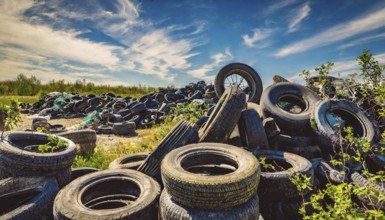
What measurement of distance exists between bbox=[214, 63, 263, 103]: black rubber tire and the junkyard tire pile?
3.43 metres

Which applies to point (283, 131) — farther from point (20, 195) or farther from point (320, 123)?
point (20, 195)

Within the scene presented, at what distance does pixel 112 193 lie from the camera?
138 inches

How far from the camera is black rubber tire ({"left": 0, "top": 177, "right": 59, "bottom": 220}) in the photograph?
9.97 ft

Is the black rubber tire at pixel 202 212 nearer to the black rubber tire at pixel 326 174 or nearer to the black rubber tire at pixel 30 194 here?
the black rubber tire at pixel 30 194

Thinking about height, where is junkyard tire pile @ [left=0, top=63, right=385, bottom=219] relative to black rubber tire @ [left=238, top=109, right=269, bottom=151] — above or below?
below

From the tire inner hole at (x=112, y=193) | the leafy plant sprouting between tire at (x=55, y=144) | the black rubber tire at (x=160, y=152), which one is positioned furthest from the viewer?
the leafy plant sprouting between tire at (x=55, y=144)

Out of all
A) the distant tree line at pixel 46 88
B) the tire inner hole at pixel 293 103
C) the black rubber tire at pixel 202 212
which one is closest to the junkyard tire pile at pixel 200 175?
the black rubber tire at pixel 202 212

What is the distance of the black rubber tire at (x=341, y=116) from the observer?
4523mm

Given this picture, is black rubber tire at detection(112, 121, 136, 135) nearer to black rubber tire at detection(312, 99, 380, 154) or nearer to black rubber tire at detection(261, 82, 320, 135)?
black rubber tire at detection(261, 82, 320, 135)

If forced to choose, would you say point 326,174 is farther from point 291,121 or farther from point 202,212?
point 202,212

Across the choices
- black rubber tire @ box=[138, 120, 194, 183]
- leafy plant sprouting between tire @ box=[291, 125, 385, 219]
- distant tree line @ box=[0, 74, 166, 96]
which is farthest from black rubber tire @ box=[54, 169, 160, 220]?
distant tree line @ box=[0, 74, 166, 96]

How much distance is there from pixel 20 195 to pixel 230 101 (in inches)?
138

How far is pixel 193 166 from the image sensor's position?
11.5 feet

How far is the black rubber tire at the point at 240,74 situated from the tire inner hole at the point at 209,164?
5199 millimetres
